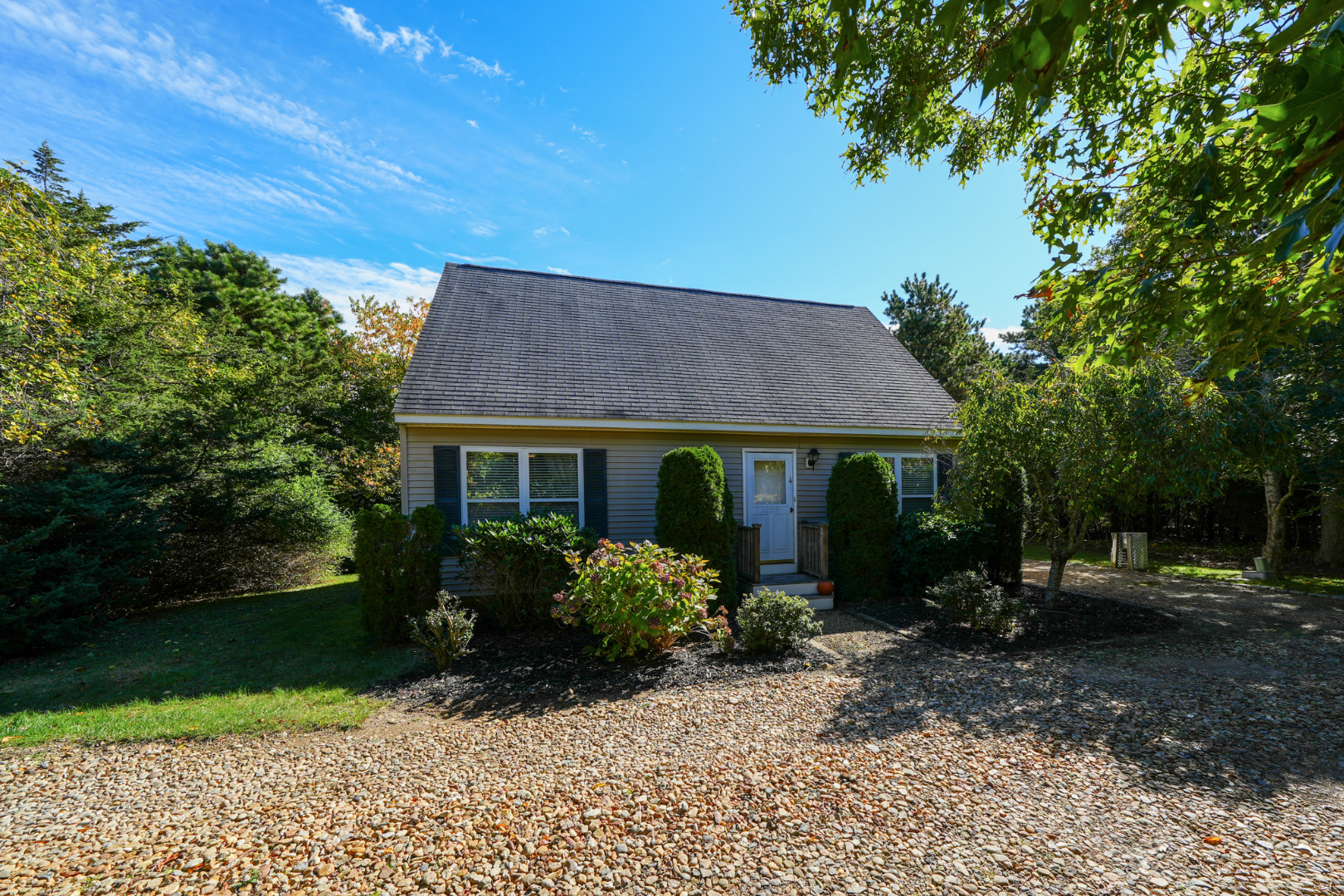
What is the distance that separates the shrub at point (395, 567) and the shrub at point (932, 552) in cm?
704

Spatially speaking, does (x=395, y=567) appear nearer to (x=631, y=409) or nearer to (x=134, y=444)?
(x=631, y=409)

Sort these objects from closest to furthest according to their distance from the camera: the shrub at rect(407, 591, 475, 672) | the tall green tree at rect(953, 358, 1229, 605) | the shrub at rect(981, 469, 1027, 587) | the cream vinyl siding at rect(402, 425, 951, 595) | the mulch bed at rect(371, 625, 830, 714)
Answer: the mulch bed at rect(371, 625, 830, 714) < the shrub at rect(407, 591, 475, 672) < the tall green tree at rect(953, 358, 1229, 605) < the cream vinyl siding at rect(402, 425, 951, 595) < the shrub at rect(981, 469, 1027, 587)

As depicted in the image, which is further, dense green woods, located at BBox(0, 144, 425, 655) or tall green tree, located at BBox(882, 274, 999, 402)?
tall green tree, located at BBox(882, 274, 999, 402)

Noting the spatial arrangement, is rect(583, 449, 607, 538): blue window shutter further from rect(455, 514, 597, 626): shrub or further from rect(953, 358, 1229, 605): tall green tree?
rect(953, 358, 1229, 605): tall green tree

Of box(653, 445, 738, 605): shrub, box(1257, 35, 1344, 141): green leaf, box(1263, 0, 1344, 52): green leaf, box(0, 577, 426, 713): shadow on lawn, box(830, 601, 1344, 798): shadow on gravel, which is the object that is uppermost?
box(1263, 0, 1344, 52): green leaf

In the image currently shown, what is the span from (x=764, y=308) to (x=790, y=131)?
702 centimetres

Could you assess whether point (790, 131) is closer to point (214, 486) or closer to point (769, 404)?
point (769, 404)

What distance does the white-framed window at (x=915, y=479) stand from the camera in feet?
33.4

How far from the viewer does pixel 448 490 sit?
299 inches

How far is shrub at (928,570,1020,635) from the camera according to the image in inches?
258

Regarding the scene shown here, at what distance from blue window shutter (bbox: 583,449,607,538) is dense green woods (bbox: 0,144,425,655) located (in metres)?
6.45

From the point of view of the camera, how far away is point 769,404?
953cm

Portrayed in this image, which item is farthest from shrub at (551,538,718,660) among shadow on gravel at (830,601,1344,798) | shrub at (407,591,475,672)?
shadow on gravel at (830,601,1344,798)

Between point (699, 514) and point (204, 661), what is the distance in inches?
243
